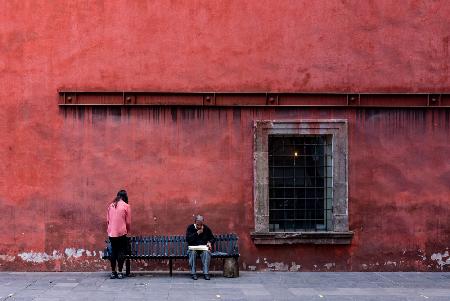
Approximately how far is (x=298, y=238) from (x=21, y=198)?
5597mm

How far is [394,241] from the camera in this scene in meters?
12.5

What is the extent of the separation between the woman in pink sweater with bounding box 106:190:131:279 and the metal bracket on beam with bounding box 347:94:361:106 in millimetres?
4929

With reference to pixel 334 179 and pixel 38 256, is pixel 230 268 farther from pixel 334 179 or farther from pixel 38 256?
pixel 38 256

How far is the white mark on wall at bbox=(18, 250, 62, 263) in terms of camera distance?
12273mm

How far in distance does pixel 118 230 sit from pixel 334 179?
4.41m

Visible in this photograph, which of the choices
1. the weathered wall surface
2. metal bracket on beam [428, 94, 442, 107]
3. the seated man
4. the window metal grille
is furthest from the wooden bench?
metal bracket on beam [428, 94, 442, 107]

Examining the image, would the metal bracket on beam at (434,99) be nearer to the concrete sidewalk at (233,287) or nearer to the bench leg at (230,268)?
the concrete sidewalk at (233,287)

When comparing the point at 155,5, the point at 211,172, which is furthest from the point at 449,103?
the point at 155,5

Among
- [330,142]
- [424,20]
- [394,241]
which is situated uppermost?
[424,20]

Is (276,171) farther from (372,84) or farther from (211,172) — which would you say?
(372,84)

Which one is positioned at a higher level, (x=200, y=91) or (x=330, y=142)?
(x=200, y=91)

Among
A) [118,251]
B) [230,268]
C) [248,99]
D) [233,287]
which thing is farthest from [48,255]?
[248,99]

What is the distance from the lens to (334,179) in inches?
490

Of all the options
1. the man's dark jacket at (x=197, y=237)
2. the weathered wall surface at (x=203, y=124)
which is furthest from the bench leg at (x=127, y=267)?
the man's dark jacket at (x=197, y=237)
